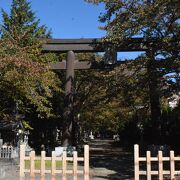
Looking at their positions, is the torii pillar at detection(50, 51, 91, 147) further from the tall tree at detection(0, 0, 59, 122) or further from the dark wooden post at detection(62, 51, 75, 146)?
the tall tree at detection(0, 0, 59, 122)

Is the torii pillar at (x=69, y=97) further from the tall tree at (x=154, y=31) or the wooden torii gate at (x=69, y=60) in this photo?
the tall tree at (x=154, y=31)

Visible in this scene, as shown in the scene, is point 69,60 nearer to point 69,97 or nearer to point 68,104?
point 69,97

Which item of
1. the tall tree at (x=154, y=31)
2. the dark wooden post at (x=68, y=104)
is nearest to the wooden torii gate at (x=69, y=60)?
the dark wooden post at (x=68, y=104)

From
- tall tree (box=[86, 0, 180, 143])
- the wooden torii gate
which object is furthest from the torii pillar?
tall tree (box=[86, 0, 180, 143])

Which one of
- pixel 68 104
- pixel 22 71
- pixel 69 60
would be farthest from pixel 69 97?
pixel 22 71

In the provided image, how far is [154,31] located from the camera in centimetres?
2202

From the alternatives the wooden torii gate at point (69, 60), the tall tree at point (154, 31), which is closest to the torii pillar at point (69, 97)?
the wooden torii gate at point (69, 60)

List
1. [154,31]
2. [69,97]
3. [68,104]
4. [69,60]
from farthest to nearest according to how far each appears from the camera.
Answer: [69,60] < [68,104] < [69,97] < [154,31]

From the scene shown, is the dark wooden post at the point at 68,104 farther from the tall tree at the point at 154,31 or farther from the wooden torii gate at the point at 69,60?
the tall tree at the point at 154,31

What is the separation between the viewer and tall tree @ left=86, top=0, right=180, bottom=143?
19.7m

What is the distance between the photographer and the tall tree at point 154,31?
1972 cm

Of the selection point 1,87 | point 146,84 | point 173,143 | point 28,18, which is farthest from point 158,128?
point 28,18

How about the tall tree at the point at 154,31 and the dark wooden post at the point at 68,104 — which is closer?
the tall tree at the point at 154,31

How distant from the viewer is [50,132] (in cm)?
4025
